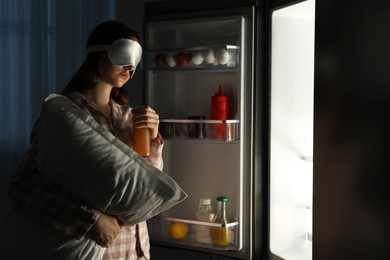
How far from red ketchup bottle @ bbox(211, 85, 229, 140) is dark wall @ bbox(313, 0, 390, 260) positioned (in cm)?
57

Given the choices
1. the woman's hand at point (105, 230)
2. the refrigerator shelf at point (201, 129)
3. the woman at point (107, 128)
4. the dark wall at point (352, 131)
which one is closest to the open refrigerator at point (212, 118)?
the refrigerator shelf at point (201, 129)

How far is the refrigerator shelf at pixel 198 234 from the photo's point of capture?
7.36 ft

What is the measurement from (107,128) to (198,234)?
0.89m

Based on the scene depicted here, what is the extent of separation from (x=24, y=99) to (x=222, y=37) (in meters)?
1.24

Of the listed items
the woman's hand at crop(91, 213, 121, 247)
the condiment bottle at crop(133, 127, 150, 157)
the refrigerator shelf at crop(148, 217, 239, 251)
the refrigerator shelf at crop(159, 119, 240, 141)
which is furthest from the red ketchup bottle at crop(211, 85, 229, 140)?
the woman's hand at crop(91, 213, 121, 247)

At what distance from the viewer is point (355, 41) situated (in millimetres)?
1579

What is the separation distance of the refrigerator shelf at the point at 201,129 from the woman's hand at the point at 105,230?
32.2 inches

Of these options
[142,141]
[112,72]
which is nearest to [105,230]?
[142,141]

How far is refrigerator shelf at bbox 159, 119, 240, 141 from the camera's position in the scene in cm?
221

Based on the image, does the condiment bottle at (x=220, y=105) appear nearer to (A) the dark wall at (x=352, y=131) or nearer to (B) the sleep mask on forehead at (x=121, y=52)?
(A) the dark wall at (x=352, y=131)

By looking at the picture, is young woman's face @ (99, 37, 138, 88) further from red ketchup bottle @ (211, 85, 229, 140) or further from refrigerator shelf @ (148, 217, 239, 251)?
refrigerator shelf @ (148, 217, 239, 251)

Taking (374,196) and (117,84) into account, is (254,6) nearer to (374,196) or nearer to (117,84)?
(117,84)

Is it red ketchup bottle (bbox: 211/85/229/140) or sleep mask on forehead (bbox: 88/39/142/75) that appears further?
red ketchup bottle (bbox: 211/85/229/140)

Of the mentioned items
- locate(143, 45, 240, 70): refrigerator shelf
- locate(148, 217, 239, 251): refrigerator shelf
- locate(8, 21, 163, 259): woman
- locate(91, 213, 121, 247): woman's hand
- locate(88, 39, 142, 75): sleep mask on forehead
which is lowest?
locate(148, 217, 239, 251): refrigerator shelf
